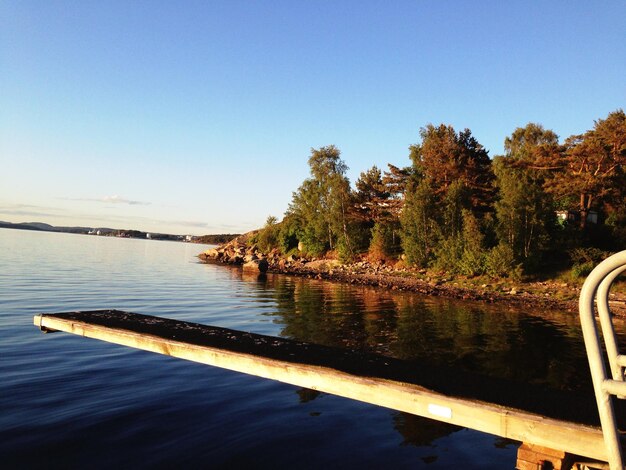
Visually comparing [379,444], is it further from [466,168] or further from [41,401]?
[466,168]

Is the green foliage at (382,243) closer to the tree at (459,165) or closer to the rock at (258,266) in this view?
the tree at (459,165)

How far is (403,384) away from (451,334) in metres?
13.1

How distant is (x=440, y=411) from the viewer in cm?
511

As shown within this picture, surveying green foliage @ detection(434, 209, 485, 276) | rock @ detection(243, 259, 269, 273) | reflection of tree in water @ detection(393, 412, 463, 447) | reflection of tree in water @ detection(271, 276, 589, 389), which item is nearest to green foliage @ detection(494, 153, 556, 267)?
green foliage @ detection(434, 209, 485, 276)

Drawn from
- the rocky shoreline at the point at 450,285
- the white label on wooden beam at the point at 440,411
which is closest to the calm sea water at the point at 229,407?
the white label on wooden beam at the point at 440,411

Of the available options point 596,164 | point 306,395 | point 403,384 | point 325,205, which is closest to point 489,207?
point 596,164

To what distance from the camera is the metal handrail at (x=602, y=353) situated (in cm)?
283

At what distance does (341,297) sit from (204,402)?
22144mm

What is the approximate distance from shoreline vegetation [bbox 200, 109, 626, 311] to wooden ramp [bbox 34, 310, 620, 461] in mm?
26481

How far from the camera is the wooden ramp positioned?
4.54 metres

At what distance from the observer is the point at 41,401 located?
8555 mm

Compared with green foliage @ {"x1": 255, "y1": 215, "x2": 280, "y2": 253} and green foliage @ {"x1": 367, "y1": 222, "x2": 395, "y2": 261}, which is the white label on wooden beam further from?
green foliage @ {"x1": 255, "y1": 215, "x2": 280, "y2": 253}

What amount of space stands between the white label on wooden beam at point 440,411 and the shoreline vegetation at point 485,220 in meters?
27.7

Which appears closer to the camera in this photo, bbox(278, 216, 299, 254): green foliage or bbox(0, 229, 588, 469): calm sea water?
bbox(0, 229, 588, 469): calm sea water
